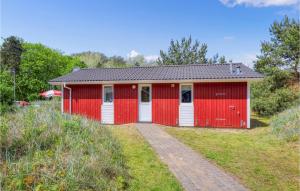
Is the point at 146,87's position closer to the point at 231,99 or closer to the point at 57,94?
the point at 231,99

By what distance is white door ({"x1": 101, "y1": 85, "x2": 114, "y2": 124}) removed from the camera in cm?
1521

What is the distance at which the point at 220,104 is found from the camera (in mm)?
13719

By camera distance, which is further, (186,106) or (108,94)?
(108,94)

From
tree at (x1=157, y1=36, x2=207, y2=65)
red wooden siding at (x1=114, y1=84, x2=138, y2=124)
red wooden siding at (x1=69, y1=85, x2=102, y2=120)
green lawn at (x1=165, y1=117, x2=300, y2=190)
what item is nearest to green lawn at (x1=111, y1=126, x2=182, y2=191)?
green lawn at (x1=165, y1=117, x2=300, y2=190)

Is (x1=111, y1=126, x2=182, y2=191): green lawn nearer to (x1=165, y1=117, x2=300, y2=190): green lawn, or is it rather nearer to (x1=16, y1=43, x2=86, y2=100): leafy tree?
(x1=165, y1=117, x2=300, y2=190): green lawn

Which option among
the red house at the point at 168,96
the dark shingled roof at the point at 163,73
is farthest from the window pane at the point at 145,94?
the dark shingled roof at the point at 163,73

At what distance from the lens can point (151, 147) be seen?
845cm

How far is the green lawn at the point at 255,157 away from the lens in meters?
5.49

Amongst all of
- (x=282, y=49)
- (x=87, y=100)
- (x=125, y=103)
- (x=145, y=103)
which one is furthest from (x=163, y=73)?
(x=282, y=49)

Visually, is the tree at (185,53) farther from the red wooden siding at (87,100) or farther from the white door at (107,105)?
the red wooden siding at (87,100)

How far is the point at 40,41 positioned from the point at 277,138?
36215 mm

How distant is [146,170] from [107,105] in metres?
9.54

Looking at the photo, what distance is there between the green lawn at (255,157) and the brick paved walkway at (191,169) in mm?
319

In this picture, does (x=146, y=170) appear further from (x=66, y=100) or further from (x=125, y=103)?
(x=66, y=100)
